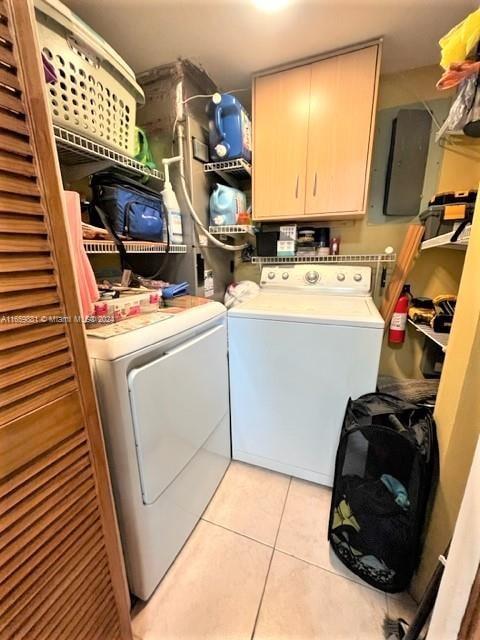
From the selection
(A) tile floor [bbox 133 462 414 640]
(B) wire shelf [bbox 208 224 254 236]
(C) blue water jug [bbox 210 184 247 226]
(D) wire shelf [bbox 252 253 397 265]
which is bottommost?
(A) tile floor [bbox 133 462 414 640]

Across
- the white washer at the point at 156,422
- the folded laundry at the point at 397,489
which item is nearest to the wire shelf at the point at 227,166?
the white washer at the point at 156,422

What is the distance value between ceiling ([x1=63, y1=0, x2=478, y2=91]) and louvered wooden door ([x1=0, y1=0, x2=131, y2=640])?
1.13m

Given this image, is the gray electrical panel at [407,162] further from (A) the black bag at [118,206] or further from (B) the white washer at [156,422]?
(A) the black bag at [118,206]

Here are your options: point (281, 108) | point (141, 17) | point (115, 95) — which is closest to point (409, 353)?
point (281, 108)

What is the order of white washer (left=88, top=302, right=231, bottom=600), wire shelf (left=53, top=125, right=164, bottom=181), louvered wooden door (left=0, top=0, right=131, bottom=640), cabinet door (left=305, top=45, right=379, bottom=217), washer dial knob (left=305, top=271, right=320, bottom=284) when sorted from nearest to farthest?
louvered wooden door (left=0, top=0, right=131, bottom=640), white washer (left=88, top=302, right=231, bottom=600), wire shelf (left=53, top=125, right=164, bottom=181), cabinet door (left=305, top=45, right=379, bottom=217), washer dial knob (left=305, top=271, right=320, bottom=284)

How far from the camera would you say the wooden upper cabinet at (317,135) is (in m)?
1.46

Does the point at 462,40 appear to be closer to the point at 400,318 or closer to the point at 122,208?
the point at 400,318

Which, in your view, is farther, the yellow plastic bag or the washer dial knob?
the washer dial knob

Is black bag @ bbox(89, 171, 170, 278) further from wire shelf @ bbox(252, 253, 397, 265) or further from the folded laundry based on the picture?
the folded laundry

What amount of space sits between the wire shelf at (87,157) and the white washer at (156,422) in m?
0.69

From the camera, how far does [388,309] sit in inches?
73.1

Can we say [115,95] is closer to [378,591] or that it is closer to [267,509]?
[267,509]

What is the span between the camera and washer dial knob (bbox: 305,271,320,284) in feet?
5.89

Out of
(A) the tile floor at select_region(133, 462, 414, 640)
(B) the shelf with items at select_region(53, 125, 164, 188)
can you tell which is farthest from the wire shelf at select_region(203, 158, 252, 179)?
(A) the tile floor at select_region(133, 462, 414, 640)
